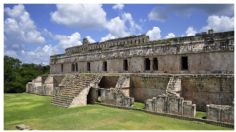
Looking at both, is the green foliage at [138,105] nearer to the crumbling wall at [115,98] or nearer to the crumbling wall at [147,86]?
the crumbling wall at [147,86]

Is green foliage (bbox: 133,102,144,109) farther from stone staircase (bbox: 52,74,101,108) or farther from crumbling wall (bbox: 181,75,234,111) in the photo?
stone staircase (bbox: 52,74,101,108)

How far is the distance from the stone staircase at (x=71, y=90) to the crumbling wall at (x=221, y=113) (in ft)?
28.3

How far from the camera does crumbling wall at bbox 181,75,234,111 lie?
13664 mm

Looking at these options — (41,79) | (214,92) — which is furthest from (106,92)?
(41,79)

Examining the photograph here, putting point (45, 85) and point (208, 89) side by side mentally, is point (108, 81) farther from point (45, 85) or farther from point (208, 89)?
point (208, 89)

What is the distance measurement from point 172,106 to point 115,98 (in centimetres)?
409

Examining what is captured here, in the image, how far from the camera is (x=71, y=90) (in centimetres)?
1920

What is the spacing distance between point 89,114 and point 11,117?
4.02 meters

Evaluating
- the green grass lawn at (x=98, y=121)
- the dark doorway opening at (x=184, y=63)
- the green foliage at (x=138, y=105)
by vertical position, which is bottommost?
the green grass lawn at (x=98, y=121)

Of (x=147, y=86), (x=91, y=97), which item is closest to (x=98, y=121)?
(x=147, y=86)

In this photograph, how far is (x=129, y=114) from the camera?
13711 mm

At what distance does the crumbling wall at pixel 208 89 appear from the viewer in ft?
44.8

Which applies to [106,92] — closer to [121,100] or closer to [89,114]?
[121,100]

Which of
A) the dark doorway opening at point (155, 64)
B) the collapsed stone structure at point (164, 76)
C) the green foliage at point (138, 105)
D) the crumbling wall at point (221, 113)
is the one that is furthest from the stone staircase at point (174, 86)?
the crumbling wall at point (221, 113)
